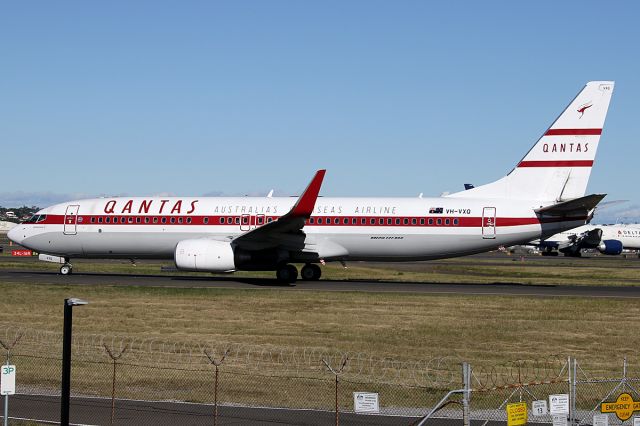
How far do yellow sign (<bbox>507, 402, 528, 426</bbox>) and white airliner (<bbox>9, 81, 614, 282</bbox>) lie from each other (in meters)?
27.0

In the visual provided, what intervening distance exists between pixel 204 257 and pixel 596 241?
79.9 metres

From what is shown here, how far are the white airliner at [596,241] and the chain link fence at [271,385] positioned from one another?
91.2 metres

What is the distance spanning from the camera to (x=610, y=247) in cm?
11112

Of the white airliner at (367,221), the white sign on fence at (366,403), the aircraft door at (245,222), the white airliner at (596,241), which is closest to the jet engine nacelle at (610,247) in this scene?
the white airliner at (596,241)

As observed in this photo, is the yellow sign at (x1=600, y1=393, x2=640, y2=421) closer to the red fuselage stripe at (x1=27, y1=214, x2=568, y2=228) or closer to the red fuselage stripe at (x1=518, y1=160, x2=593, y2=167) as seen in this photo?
the red fuselage stripe at (x1=27, y1=214, x2=568, y2=228)

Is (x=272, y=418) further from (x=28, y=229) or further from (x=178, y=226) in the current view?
(x=28, y=229)

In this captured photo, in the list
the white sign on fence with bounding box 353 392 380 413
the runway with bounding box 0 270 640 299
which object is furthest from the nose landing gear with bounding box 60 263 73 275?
the white sign on fence with bounding box 353 392 380 413

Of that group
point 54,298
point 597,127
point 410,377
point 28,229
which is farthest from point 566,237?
point 410,377

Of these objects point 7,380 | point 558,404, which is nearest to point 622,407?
point 558,404

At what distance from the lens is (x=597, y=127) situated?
4172 cm

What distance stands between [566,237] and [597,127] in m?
78.7

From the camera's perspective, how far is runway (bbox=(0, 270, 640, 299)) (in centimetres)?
3916

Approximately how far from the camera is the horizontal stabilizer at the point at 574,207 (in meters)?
38.8

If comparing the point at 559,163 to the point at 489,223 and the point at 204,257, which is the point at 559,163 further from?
the point at 204,257
